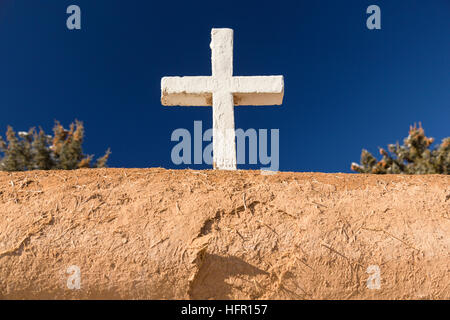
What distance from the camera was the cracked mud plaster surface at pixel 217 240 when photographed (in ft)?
10.2

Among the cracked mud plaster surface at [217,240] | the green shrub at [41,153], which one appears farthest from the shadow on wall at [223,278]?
the green shrub at [41,153]

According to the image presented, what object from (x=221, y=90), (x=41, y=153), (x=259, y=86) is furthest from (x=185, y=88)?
(x=41, y=153)

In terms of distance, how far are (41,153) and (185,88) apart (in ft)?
32.8

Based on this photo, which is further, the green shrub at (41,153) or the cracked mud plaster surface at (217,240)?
the green shrub at (41,153)

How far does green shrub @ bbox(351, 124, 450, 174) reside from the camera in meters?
12.6

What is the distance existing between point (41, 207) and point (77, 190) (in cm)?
33

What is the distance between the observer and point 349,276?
321cm

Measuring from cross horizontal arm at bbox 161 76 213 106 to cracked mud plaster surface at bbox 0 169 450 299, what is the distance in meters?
1.98

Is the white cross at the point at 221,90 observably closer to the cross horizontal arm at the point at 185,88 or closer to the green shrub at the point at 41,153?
the cross horizontal arm at the point at 185,88

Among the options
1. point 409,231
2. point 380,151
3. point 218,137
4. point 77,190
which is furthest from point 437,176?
point 380,151

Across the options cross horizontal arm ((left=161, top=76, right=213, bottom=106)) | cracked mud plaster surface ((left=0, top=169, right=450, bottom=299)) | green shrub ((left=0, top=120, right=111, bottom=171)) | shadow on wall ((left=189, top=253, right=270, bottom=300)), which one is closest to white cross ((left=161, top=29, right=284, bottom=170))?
cross horizontal arm ((left=161, top=76, right=213, bottom=106))

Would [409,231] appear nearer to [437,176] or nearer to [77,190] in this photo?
[437,176]

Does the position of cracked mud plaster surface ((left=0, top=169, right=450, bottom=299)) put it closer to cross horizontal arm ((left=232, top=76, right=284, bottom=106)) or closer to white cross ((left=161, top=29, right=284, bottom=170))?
white cross ((left=161, top=29, right=284, bottom=170))

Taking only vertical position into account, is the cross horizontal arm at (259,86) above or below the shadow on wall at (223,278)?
above
